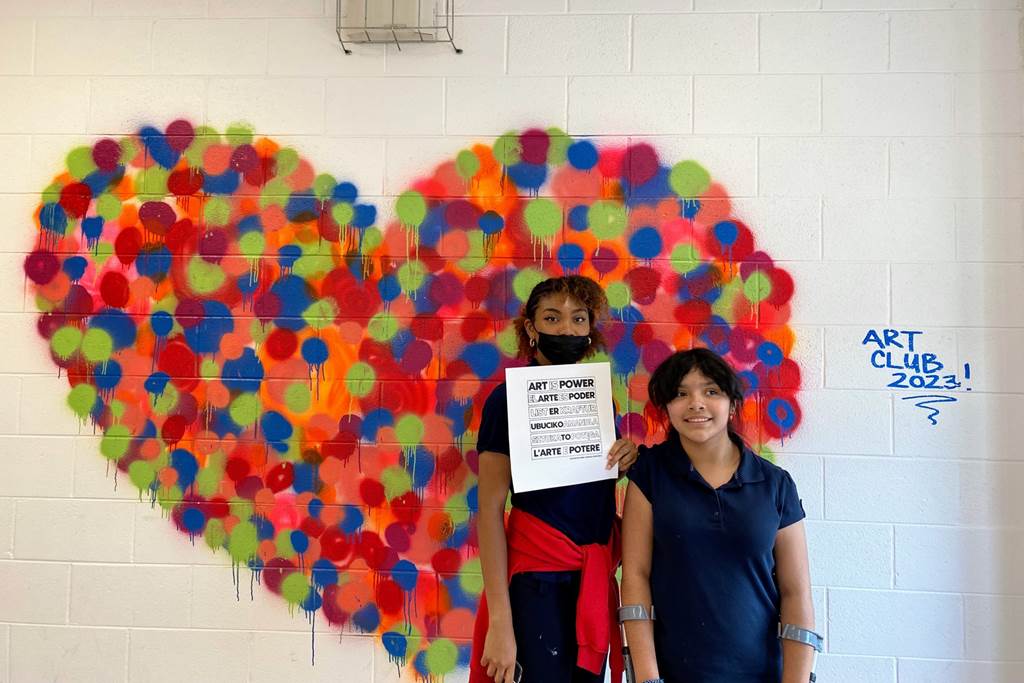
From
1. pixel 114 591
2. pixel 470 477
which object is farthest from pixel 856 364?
pixel 114 591

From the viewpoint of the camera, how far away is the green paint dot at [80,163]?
241 centimetres

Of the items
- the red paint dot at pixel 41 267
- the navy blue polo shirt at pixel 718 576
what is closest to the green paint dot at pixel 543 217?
the navy blue polo shirt at pixel 718 576

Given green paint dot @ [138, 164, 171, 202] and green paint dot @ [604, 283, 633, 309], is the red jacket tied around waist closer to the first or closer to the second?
green paint dot @ [604, 283, 633, 309]

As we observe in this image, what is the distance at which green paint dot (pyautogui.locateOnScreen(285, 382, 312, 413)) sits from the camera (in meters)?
2.33

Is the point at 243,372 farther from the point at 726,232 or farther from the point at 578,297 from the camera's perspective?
the point at 726,232

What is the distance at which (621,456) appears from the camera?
1.79 metres

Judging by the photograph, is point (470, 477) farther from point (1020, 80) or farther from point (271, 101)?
point (1020, 80)

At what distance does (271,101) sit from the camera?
7.82 ft

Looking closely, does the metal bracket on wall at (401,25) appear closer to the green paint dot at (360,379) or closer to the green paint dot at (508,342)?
the green paint dot at (508,342)

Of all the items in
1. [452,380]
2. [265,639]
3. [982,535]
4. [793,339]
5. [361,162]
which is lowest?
[265,639]

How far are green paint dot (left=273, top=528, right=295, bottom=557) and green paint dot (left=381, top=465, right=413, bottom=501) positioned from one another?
12.8 inches

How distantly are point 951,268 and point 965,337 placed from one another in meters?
0.21

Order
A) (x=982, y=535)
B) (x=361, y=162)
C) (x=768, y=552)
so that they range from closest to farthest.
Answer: (x=768, y=552), (x=982, y=535), (x=361, y=162)

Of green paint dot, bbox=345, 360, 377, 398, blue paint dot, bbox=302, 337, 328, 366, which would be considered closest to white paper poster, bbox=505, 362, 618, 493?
green paint dot, bbox=345, 360, 377, 398
